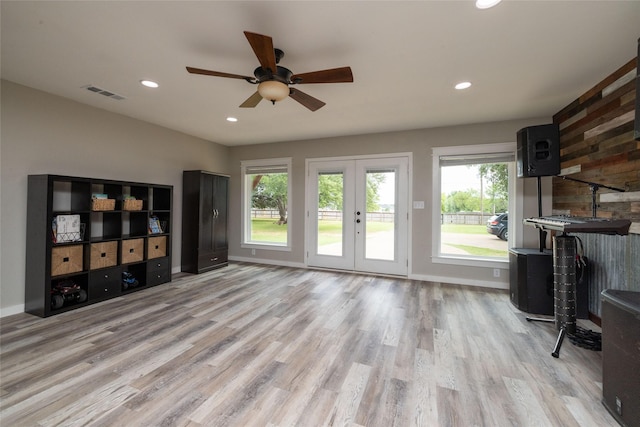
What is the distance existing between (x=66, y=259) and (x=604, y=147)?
589 centimetres

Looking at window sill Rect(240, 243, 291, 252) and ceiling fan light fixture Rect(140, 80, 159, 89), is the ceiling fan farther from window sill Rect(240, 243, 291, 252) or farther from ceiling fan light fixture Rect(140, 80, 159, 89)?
window sill Rect(240, 243, 291, 252)

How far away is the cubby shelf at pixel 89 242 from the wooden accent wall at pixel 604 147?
5519 millimetres

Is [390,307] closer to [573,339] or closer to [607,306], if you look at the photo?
[573,339]

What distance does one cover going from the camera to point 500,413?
5.16ft

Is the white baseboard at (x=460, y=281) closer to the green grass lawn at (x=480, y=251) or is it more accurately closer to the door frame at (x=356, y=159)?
the door frame at (x=356, y=159)

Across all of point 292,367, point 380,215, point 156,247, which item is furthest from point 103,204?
point 380,215

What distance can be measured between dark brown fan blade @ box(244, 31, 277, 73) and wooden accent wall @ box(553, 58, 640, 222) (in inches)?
121

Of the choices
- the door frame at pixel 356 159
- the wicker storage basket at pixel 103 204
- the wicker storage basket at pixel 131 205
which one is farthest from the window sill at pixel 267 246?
the wicker storage basket at pixel 103 204

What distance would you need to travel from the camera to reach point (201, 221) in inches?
187

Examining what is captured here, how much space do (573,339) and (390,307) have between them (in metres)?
1.66

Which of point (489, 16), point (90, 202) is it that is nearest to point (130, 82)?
point (90, 202)

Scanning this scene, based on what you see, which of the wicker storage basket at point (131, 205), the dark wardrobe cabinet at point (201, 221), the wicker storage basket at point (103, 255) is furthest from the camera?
the dark wardrobe cabinet at point (201, 221)

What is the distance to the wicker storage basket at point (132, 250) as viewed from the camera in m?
3.61

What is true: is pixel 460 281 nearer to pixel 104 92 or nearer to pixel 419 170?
pixel 419 170
